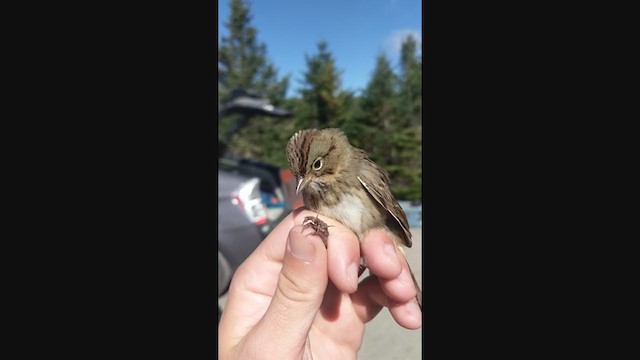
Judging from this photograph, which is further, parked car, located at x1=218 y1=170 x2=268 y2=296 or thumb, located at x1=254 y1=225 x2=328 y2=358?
parked car, located at x1=218 y1=170 x2=268 y2=296

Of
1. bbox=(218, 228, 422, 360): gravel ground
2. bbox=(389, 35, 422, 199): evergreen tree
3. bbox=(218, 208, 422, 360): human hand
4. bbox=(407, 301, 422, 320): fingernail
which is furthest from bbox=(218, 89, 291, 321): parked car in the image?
bbox=(389, 35, 422, 199): evergreen tree

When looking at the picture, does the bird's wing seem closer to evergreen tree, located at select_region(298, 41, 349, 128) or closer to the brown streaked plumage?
the brown streaked plumage

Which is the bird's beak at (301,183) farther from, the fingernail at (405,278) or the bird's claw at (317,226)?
the fingernail at (405,278)

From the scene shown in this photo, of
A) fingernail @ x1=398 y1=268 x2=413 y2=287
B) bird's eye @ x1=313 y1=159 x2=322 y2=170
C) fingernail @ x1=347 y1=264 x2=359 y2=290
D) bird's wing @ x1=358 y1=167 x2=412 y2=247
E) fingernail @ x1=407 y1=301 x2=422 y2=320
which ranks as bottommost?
fingernail @ x1=407 y1=301 x2=422 y2=320

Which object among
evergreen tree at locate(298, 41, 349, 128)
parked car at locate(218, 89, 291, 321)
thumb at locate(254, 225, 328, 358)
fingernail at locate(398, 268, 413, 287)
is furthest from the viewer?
evergreen tree at locate(298, 41, 349, 128)

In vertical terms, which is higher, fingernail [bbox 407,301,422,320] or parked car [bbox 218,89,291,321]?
parked car [bbox 218,89,291,321]

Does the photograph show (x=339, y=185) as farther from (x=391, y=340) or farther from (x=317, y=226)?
(x=391, y=340)

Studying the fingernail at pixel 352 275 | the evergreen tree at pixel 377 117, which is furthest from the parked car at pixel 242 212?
the evergreen tree at pixel 377 117
